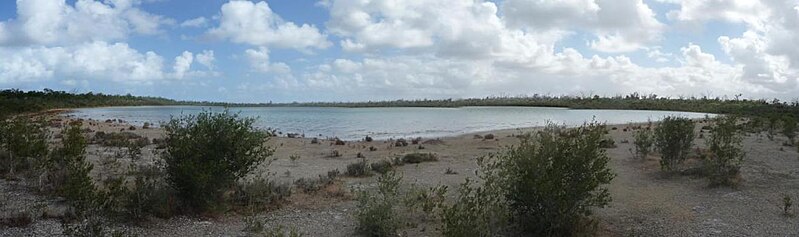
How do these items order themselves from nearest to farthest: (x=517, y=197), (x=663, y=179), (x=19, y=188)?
1. (x=517, y=197)
2. (x=19, y=188)
3. (x=663, y=179)

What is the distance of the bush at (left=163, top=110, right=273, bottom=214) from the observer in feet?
32.2

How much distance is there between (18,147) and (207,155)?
17.1 feet

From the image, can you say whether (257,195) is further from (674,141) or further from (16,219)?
(674,141)

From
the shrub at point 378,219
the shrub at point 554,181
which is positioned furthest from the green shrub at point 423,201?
the shrub at point 554,181

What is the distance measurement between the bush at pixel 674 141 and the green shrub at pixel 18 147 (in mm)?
15208

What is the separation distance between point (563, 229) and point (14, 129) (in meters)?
12.1

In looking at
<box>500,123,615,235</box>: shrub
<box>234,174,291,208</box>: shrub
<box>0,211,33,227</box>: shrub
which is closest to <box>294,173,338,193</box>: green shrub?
<box>234,174,291,208</box>: shrub

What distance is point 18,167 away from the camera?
506 inches

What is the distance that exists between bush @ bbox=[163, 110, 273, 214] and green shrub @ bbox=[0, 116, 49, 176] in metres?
3.58

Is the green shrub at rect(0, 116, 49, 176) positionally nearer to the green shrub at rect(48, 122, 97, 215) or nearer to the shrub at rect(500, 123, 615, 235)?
the green shrub at rect(48, 122, 97, 215)

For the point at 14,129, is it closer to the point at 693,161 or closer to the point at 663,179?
the point at 663,179

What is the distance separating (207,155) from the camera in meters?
10.2

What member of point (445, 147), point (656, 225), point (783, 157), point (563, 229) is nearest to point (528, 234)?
point (563, 229)

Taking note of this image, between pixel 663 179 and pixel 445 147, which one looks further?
pixel 445 147
